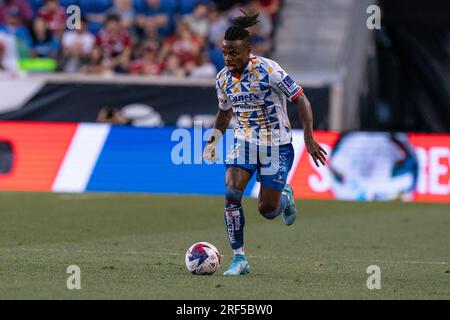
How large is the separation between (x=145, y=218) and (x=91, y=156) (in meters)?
4.29

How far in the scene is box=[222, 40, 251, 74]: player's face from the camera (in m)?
Result: 9.74

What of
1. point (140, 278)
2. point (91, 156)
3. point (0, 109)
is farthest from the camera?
point (0, 109)

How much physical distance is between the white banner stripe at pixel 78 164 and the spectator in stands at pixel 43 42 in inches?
185

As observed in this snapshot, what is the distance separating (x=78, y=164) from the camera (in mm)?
19562

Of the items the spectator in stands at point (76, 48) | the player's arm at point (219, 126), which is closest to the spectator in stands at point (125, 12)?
the spectator in stands at point (76, 48)

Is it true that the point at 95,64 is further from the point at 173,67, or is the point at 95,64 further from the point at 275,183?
the point at 275,183

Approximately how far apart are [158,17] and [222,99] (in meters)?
14.7

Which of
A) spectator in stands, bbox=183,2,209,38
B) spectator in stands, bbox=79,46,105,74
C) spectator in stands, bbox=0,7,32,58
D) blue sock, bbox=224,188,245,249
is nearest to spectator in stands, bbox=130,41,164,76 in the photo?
spectator in stands, bbox=79,46,105,74

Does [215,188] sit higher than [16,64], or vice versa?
[16,64]

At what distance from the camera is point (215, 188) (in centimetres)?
1966
